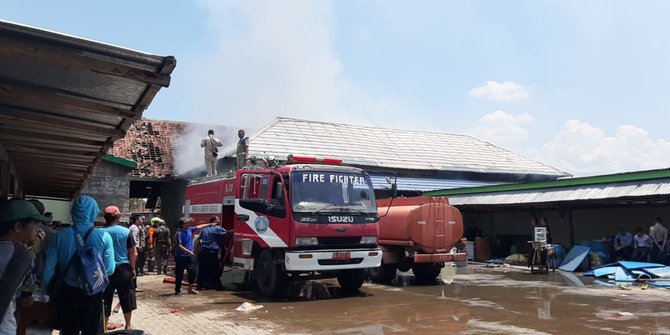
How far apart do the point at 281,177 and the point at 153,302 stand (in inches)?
143

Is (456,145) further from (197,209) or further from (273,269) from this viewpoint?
(273,269)

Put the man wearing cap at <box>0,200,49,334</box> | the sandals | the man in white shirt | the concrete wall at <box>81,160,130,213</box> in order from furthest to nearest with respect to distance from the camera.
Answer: the concrete wall at <box>81,160,130,213</box>, the man in white shirt, the sandals, the man wearing cap at <box>0,200,49,334</box>

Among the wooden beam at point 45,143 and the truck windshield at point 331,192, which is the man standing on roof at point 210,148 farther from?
the wooden beam at point 45,143

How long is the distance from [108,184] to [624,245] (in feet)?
58.2

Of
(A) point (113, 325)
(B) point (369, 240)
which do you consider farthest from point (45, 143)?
(B) point (369, 240)

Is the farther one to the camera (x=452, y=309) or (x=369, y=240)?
(x=369, y=240)

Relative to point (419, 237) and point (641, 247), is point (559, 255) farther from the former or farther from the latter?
point (419, 237)

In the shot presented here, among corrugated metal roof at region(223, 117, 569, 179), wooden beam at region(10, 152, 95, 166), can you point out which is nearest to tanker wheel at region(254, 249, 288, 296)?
wooden beam at region(10, 152, 95, 166)

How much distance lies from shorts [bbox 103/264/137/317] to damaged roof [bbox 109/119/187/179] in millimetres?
16694

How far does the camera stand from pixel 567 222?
2158cm

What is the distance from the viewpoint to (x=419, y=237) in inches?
532

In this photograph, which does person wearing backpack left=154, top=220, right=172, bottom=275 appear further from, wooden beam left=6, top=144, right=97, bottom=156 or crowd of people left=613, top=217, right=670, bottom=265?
crowd of people left=613, top=217, right=670, bottom=265

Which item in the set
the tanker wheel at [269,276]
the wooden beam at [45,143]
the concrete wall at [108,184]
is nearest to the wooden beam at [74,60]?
A: the wooden beam at [45,143]

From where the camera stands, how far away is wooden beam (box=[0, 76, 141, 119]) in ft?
14.6
